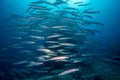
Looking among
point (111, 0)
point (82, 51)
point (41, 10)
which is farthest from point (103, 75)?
point (111, 0)

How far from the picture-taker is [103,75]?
868 centimetres

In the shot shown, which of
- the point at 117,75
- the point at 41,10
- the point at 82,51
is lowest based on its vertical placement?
the point at 117,75

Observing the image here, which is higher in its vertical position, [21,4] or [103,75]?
[21,4]

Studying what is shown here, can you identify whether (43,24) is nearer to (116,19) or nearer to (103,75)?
(103,75)

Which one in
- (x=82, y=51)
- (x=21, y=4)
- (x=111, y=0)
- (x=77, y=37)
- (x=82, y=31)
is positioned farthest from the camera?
(x=111, y=0)

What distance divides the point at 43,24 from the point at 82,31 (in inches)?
63.0

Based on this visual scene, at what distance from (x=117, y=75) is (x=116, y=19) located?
132 ft

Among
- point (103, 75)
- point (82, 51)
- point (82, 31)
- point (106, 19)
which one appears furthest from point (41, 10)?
point (106, 19)

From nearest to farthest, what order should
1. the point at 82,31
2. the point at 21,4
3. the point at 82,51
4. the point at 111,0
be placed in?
1. the point at 82,31
2. the point at 82,51
3. the point at 21,4
4. the point at 111,0

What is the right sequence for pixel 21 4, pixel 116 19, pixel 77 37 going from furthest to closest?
pixel 116 19 < pixel 21 4 < pixel 77 37

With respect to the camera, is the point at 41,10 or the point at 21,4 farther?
the point at 21,4

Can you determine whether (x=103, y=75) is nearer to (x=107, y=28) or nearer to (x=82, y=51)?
(x=82, y=51)

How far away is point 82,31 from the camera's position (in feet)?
26.1

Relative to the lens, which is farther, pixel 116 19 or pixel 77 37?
pixel 116 19
